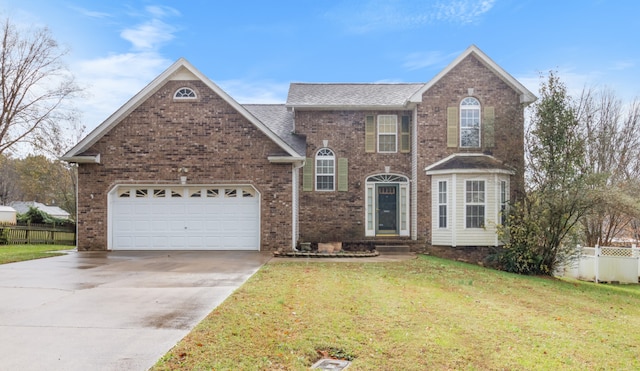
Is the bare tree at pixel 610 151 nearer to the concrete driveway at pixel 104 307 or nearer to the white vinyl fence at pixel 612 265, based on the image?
the white vinyl fence at pixel 612 265

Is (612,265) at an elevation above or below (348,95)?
below

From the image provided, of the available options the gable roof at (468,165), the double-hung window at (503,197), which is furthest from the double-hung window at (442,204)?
the double-hung window at (503,197)

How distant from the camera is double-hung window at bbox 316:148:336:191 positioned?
750 inches

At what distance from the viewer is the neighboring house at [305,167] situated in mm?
16422

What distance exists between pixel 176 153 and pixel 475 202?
1058 centimetres

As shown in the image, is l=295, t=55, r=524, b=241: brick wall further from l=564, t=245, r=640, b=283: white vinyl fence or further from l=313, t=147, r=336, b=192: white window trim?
l=564, t=245, r=640, b=283: white vinyl fence

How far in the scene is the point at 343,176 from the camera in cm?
1895

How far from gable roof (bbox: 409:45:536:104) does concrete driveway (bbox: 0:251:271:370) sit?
9051 mm

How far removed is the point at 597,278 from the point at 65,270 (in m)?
17.6

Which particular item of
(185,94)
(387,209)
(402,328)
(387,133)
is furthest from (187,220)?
(402,328)

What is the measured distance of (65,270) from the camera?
1175 cm

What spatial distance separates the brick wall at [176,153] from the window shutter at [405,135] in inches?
204

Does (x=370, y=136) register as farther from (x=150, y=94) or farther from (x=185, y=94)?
(x=150, y=94)

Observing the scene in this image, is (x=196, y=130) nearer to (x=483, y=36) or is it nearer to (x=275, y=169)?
(x=275, y=169)
